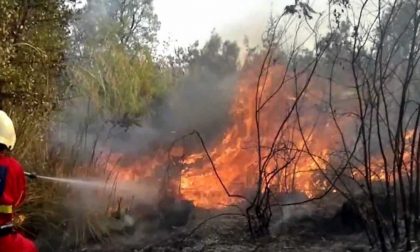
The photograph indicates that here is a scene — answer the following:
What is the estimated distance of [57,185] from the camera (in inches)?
345

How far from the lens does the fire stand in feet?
41.4

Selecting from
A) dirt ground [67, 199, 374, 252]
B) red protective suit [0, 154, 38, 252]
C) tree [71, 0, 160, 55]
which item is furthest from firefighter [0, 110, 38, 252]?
tree [71, 0, 160, 55]

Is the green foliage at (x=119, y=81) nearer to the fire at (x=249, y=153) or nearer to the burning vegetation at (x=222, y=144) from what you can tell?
the burning vegetation at (x=222, y=144)

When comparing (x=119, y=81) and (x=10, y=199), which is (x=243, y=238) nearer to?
(x=10, y=199)

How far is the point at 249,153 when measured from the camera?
47.0 feet

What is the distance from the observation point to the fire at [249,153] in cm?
1262

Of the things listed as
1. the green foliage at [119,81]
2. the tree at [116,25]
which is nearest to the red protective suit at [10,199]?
the green foliage at [119,81]

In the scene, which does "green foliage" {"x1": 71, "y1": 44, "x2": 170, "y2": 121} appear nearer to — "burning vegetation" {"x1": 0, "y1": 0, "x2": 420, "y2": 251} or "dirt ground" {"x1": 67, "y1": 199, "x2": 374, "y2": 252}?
"burning vegetation" {"x1": 0, "y1": 0, "x2": 420, "y2": 251}

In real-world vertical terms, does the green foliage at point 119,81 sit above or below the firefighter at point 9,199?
above

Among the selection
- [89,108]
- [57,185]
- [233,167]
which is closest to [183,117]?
[233,167]

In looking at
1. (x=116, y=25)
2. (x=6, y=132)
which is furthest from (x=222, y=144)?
(x=6, y=132)

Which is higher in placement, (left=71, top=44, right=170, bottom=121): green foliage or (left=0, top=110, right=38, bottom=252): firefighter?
(left=71, top=44, right=170, bottom=121): green foliage

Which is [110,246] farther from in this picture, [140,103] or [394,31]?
[140,103]

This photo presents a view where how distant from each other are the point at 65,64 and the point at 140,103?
578 centimetres
